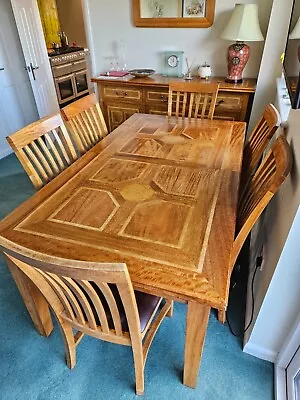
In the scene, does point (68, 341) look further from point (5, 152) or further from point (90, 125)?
point (5, 152)

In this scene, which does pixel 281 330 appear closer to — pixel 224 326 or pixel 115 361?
pixel 224 326

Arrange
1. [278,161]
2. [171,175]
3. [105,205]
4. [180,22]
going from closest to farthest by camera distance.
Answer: [278,161], [105,205], [171,175], [180,22]

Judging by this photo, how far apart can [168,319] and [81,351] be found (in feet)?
1.63

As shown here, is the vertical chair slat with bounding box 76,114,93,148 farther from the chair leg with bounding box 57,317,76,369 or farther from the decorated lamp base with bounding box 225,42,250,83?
the decorated lamp base with bounding box 225,42,250,83

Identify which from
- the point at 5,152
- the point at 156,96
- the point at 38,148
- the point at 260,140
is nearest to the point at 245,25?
the point at 156,96

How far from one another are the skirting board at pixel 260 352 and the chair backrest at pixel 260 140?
0.93 metres

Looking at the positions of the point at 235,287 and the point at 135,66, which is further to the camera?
the point at 135,66

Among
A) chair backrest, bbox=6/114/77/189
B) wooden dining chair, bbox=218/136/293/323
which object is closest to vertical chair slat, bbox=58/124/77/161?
chair backrest, bbox=6/114/77/189

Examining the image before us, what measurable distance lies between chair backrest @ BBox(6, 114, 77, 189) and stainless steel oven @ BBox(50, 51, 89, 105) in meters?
3.33

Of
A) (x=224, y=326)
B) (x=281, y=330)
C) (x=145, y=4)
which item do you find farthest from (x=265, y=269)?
(x=145, y=4)

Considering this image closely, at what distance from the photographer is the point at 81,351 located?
1494 mm

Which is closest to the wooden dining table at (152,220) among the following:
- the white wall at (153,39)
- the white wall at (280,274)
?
the white wall at (280,274)

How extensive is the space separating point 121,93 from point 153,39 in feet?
2.26

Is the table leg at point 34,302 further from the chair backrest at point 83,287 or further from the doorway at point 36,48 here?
the doorway at point 36,48
